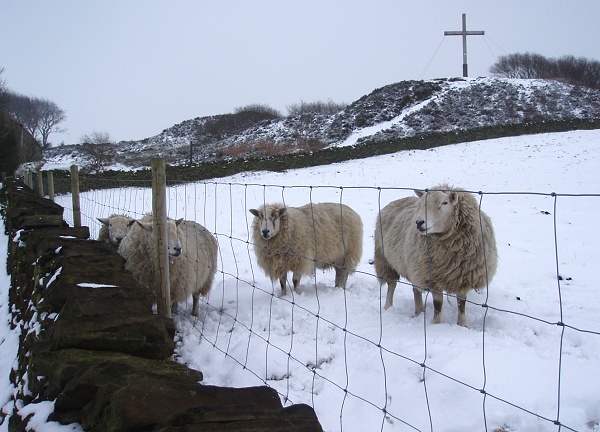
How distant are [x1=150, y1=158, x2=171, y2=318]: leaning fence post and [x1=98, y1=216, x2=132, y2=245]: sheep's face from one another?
2165mm

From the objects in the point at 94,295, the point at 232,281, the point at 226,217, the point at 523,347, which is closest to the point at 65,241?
the point at 94,295

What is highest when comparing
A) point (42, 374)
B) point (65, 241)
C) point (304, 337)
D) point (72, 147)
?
point (72, 147)

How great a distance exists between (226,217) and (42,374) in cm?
992

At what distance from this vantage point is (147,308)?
292 cm

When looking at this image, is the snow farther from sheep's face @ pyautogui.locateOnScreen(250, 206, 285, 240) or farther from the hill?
the hill

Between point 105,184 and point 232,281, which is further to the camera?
point 105,184

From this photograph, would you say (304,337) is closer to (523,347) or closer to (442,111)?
(523,347)

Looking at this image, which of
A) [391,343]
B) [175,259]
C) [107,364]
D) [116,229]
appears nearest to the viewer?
[107,364]

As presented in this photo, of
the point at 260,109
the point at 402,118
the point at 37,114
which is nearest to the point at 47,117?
the point at 37,114

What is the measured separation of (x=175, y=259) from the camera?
487cm

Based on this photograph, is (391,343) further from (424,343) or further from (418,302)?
(418,302)

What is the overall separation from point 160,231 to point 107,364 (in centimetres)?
198

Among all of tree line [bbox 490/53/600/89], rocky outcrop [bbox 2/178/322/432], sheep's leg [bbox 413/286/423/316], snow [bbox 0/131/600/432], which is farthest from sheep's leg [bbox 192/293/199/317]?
tree line [bbox 490/53/600/89]

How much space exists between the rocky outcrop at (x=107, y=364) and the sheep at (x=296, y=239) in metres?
2.63
